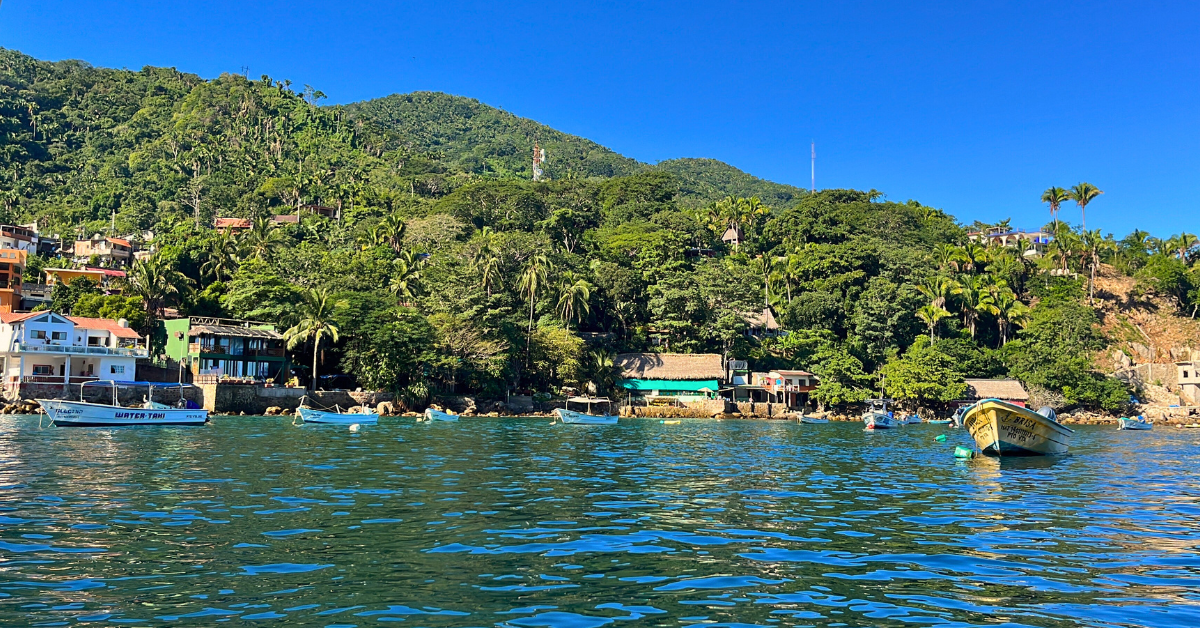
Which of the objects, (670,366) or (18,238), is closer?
(670,366)

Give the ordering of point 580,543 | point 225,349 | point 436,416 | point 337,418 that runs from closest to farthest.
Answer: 1. point 580,543
2. point 337,418
3. point 436,416
4. point 225,349

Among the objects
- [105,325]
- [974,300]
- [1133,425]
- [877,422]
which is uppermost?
[974,300]

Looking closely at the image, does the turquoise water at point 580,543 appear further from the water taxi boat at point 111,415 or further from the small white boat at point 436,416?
the small white boat at point 436,416

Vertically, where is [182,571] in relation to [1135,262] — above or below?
below

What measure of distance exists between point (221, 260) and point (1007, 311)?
86545 millimetres

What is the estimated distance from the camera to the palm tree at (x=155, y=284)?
71325mm

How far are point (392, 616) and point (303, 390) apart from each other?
57.5 m

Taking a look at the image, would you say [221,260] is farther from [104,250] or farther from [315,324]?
[104,250]

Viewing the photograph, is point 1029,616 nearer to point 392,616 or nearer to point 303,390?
point 392,616

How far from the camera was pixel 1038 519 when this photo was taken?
16.8 meters

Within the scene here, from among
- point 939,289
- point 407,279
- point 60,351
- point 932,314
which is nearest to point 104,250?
point 407,279

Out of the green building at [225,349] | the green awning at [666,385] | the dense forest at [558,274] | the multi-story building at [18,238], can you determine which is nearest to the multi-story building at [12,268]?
the multi-story building at [18,238]

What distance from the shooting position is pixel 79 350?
5738 cm

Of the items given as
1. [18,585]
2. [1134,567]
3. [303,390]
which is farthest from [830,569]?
[303,390]
